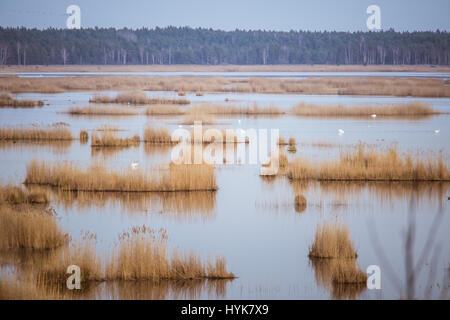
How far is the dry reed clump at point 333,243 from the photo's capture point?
10125 mm

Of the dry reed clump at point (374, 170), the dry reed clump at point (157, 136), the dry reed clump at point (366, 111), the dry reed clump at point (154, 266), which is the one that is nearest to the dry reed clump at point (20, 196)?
the dry reed clump at point (154, 266)

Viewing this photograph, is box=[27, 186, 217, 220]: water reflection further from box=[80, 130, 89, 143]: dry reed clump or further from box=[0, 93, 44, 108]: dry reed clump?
box=[0, 93, 44, 108]: dry reed clump

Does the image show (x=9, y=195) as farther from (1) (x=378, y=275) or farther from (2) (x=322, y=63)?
(2) (x=322, y=63)

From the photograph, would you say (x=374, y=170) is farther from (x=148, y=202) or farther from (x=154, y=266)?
(x=154, y=266)

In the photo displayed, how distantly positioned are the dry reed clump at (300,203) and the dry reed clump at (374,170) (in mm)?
2177

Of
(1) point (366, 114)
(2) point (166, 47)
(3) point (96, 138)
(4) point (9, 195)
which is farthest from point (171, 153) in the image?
(2) point (166, 47)

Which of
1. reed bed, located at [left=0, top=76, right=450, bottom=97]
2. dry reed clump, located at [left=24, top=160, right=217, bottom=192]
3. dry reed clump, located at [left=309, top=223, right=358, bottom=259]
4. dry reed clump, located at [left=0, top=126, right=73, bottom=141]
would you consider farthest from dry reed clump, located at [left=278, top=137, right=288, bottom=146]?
reed bed, located at [left=0, top=76, right=450, bottom=97]

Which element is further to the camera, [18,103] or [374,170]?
[18,103]

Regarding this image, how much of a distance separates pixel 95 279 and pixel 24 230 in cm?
231

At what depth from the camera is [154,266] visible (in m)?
9.07

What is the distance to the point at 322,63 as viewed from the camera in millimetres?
155250

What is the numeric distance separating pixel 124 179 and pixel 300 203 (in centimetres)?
413

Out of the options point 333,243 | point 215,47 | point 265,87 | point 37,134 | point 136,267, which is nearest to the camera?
point 136,267

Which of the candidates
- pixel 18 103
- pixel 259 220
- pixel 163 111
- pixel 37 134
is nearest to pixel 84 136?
pixel 37 134
